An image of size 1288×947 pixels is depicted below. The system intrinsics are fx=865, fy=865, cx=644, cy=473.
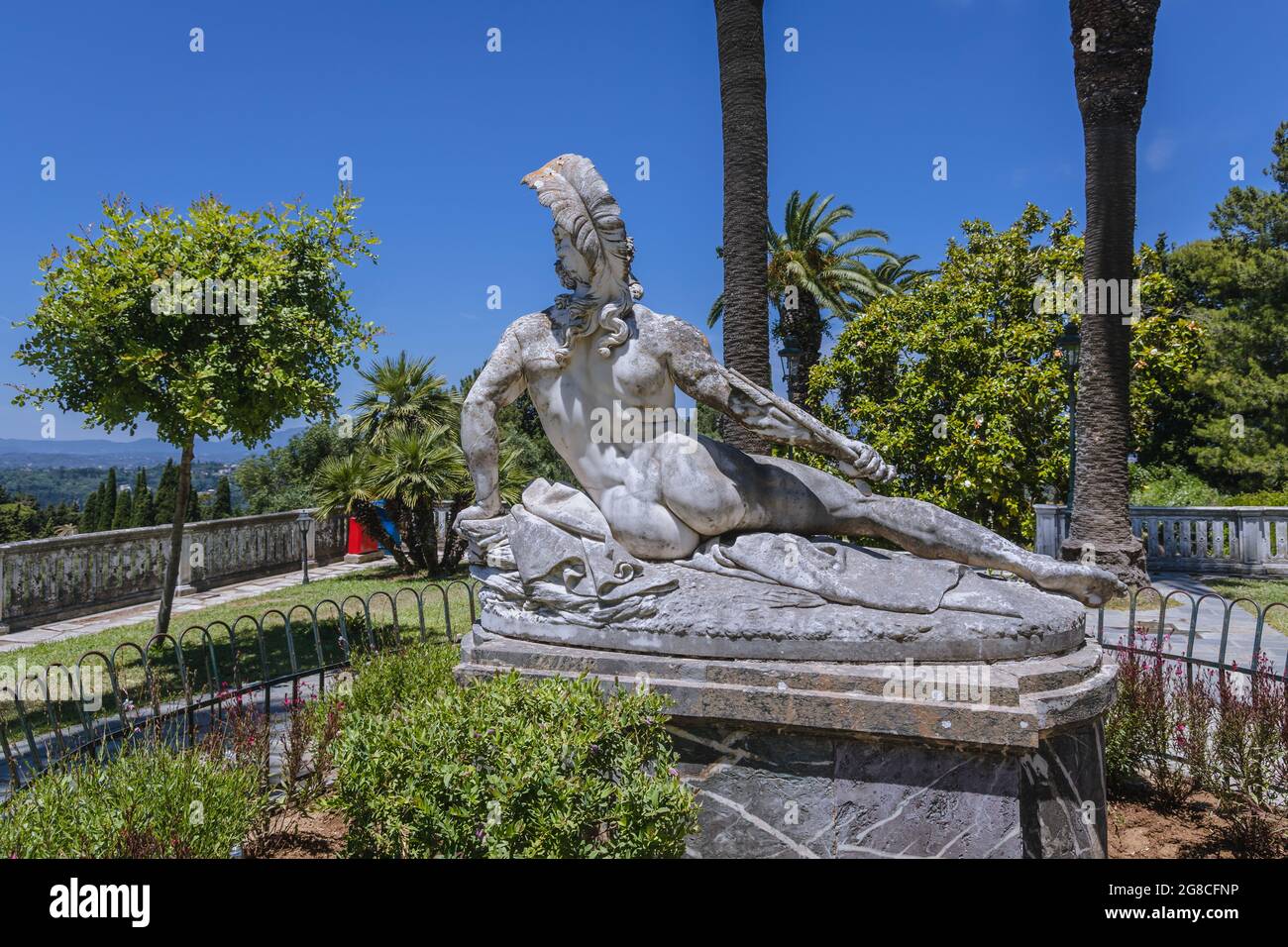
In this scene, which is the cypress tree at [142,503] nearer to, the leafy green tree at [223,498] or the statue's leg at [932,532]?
the leafy green tree at [223,498]

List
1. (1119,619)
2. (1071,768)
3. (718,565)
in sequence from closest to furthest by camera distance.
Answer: (1071,768) < (718,565) < (1119,619)

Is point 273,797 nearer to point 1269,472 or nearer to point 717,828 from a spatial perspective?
point 717,828

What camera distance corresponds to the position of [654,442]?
12.9 ft

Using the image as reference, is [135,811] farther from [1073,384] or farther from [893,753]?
[1073,384]

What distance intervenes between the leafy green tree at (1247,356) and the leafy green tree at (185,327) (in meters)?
20.3

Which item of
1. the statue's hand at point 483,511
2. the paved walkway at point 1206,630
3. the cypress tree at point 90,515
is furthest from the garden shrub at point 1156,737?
the cypress tree at point 90,515

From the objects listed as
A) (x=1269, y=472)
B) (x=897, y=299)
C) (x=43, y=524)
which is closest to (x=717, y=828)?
(x=897, y=299)

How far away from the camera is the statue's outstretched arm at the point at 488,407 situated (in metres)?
3.99

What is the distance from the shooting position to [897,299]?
12320 millimetres

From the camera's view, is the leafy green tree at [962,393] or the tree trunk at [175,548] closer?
the tree trunk at [175,548]

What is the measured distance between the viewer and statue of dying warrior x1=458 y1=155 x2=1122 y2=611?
3809 millimetres

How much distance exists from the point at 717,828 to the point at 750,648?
0.71 metres

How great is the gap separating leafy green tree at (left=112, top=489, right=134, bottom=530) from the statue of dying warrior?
1732cm
